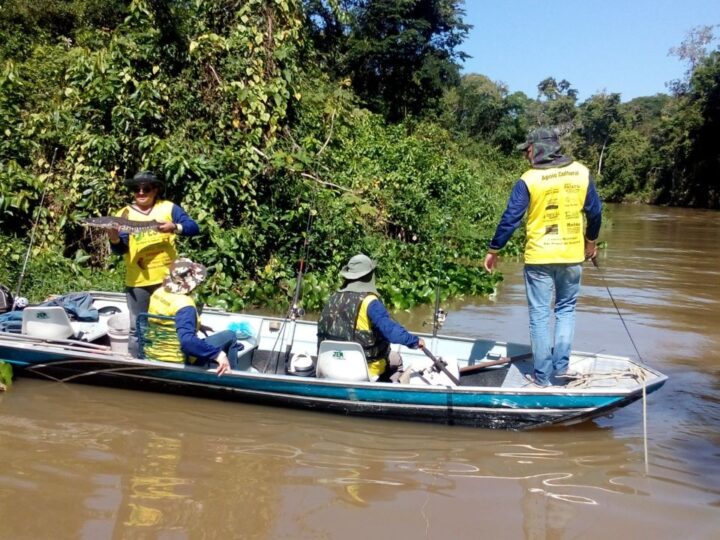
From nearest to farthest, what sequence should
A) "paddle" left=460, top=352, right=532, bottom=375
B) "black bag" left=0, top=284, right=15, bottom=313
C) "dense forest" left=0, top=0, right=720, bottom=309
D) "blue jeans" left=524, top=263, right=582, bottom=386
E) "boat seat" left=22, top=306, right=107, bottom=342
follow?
"blue jeans" left=524, top=263, right=582, bottom=386
"paddle" left=460, top=352, right=532, bottom=375
"boat seat" left=22, top=306, right=107, bottom=342
"black bag" left=0, top=284, right=15, bottom=313
"dense forest" left=0, top=0, right=720, bottom=309

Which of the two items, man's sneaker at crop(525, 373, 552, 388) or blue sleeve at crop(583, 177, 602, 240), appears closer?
blue sleeve at crop(583, 177, 602, 240)

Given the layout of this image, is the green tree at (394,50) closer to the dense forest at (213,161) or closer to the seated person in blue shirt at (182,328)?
A: the dense forest at (213,161)

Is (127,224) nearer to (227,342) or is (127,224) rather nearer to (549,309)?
(227,342)

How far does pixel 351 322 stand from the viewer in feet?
16.9

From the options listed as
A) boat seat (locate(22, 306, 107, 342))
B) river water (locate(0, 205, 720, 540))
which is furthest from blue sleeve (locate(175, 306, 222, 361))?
boat seat (locate(22, 306, 107, 342))

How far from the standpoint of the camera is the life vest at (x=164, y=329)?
5.21 metres

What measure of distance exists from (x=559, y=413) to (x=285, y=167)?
548cm

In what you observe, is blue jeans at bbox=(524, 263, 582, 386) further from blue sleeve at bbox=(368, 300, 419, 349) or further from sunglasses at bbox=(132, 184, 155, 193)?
sunglasses at bbox=(132, 184, 155, 193)

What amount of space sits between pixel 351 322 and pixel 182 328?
124 cm

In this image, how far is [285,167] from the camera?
9.29 meters

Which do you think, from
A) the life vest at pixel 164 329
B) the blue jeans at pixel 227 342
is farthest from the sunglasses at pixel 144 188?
the blue jeans at pixel 227 342

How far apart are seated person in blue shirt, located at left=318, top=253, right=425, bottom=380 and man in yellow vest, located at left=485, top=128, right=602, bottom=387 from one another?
0.87 meters

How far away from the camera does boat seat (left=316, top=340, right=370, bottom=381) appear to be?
16.7ft

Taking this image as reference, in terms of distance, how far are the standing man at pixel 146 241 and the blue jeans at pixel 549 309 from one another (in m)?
2.75
